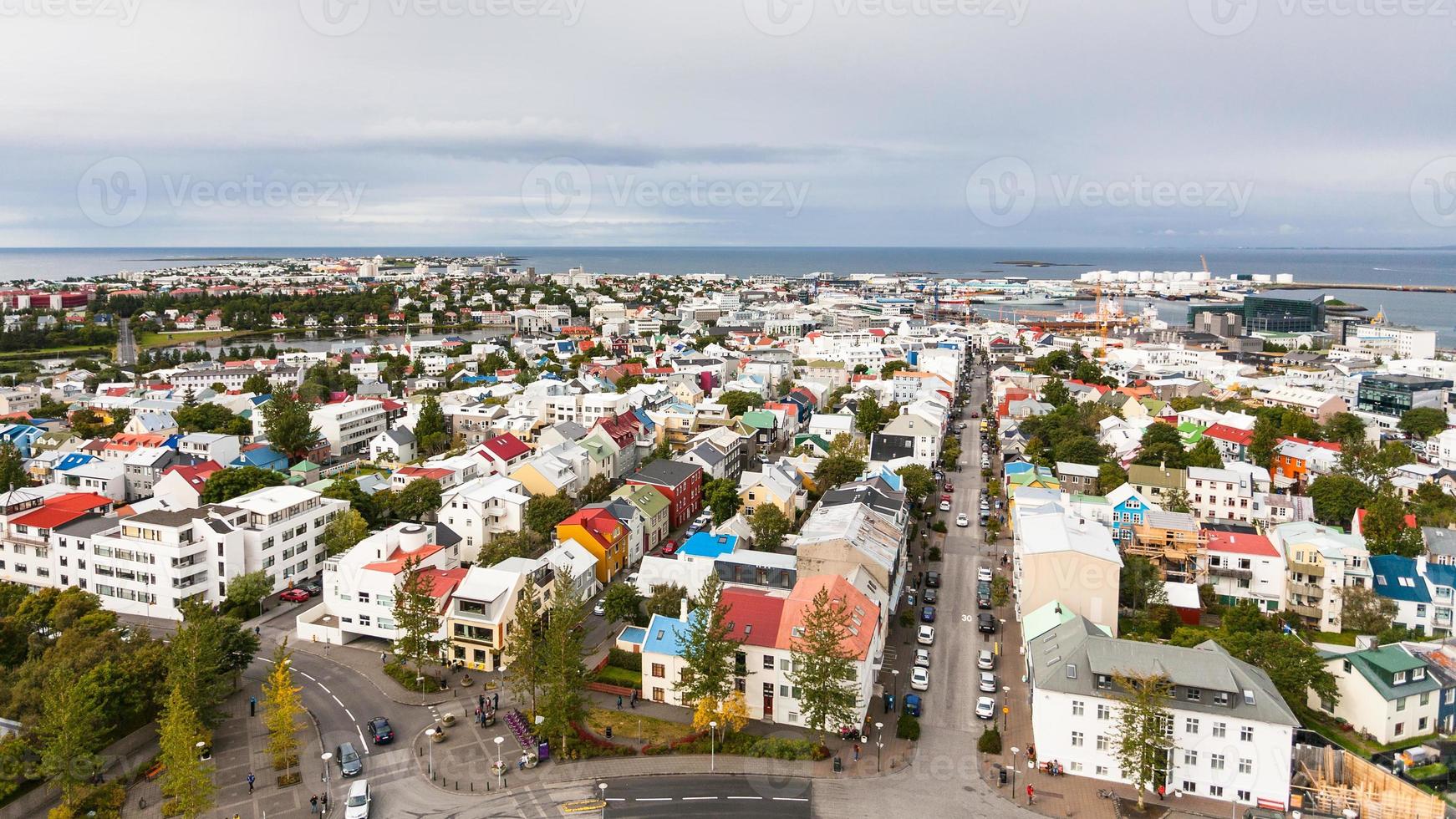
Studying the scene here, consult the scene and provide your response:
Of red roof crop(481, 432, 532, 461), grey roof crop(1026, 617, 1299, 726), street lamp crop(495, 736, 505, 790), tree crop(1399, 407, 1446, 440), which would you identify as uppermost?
tree crop(1399, 407, 1446, 440)

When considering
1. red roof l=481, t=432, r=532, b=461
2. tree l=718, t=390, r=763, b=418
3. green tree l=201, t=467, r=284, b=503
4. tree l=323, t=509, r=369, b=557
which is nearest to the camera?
tree l=323, t=509, r=369, b=557

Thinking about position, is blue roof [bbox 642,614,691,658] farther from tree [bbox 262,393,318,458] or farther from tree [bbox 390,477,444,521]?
tree [bbox 262,393,318,458]

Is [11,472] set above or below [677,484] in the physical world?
above

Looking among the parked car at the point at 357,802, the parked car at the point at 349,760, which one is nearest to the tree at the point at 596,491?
the parked car at the point at 349,760

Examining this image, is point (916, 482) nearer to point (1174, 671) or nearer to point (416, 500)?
point (1174, 671)

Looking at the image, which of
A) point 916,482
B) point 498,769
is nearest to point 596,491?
point 916,482

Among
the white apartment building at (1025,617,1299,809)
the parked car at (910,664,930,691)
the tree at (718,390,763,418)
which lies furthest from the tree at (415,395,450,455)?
the white apartment building at (1025,617,1299,809)
